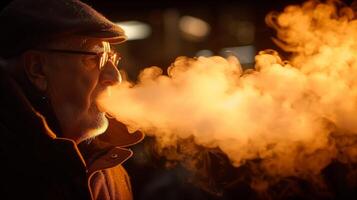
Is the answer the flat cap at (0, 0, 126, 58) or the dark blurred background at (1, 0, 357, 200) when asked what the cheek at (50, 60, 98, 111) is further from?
the dark blurred background at (1, 0, 357, 200)

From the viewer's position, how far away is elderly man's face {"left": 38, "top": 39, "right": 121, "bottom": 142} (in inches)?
130

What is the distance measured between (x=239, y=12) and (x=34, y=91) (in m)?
6.80

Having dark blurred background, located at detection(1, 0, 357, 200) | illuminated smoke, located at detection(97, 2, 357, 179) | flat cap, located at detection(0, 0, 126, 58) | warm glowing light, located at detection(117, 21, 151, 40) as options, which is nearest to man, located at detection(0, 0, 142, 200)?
flat cap, located at detection(0, 0, 126, 58)

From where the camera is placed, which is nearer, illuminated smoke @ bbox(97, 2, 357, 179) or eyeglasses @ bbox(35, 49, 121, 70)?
eyeglasses @ bbox(35, 49, 121, 70)

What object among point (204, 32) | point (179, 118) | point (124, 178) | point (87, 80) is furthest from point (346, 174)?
point (204, 32)

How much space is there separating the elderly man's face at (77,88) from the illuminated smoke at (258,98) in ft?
1.94

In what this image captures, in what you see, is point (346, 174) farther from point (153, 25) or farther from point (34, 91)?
point (153, 25)

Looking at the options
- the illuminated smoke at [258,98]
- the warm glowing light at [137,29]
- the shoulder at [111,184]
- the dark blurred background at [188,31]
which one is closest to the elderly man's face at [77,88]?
the shoulder at [111,184]

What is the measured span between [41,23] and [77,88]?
0.45m

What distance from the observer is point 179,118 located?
418 cm

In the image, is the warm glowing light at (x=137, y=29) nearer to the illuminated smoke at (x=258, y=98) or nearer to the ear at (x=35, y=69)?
the illuminated smoke at (x=258, y=98)

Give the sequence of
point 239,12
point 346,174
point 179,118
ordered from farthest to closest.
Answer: point 239,12
point 346,174
point 179,118

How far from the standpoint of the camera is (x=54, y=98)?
331 cm

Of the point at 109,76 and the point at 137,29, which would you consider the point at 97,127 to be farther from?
the point at 137,29
